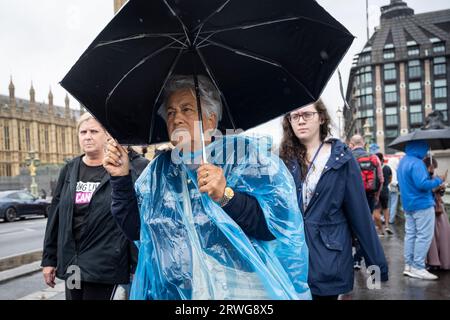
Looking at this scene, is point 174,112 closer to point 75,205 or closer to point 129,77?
point 129,77

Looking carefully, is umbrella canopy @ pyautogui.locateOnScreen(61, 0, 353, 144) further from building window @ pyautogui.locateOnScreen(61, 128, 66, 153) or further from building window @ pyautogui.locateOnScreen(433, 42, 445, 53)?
building window @ pyautogui.locateOnScreen(61, 128, 66, 153)

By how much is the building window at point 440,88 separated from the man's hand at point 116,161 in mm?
81501

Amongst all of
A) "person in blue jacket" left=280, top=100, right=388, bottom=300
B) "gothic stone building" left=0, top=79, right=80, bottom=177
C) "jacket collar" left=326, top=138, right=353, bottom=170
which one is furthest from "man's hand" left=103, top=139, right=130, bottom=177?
"gothic stone building" left=0, top=79, right=80, bottom=177

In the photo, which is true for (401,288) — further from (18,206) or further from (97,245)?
(18,206)

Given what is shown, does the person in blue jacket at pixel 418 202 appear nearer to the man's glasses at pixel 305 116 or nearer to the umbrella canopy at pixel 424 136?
the umbrella canopy at pixel 424 136

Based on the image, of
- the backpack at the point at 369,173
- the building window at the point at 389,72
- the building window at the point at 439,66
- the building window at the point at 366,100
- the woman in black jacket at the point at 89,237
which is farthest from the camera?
the building window at the point at 366,100

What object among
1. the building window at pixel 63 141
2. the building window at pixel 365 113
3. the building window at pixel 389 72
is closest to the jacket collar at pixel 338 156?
the building window at pixel 365 113

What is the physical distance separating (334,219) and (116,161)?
1.39 metres

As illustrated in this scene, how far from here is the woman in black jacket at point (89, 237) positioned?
2.90 m

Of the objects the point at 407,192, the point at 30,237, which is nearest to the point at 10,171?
the point at 30,237

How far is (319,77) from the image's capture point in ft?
6.29

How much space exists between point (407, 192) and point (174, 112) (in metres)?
4.25

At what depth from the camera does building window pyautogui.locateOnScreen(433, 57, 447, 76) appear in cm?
7200

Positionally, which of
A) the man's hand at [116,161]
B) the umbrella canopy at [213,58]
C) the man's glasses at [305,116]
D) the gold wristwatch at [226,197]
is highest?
the umbrella canopy at [213,58]
